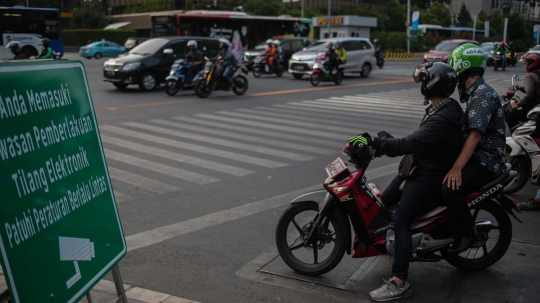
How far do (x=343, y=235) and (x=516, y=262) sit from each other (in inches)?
67.2

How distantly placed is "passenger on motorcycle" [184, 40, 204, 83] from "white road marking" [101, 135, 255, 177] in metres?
8.02

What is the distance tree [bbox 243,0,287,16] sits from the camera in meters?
60.2

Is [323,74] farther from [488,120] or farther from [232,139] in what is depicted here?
[488,120]

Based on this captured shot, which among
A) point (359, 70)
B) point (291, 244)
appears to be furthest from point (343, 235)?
point (359, 70)

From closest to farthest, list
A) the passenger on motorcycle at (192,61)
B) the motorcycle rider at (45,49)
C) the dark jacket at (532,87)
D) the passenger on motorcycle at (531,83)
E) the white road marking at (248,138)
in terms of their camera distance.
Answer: the passenger on motorcycle at (531,83) → the dark jacket at (532,87) → the white road marking at (248,138) → the motorcycle rider at (45,49) → the passenger on motorcycle at (192,61)

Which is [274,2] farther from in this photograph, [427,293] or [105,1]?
[427,293]

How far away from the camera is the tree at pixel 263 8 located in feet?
198

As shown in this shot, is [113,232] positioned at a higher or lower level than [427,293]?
higher

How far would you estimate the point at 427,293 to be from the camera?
4469mm

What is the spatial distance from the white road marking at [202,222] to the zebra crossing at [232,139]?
115 cm

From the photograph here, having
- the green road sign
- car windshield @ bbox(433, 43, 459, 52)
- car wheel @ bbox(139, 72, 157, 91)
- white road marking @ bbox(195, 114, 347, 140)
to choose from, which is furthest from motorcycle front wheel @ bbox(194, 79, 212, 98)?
car windshield @ bbox(433, 43, 459, 52)

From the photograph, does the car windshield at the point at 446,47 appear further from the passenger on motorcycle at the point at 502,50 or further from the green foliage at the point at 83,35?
the green foliage at the point at 83,35

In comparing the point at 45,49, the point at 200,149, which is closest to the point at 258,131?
the point at 200,149

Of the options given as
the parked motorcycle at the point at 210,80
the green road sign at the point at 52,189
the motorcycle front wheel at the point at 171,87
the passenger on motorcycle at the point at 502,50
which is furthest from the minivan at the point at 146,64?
the passenger on motorcycle at the point at 502,50
